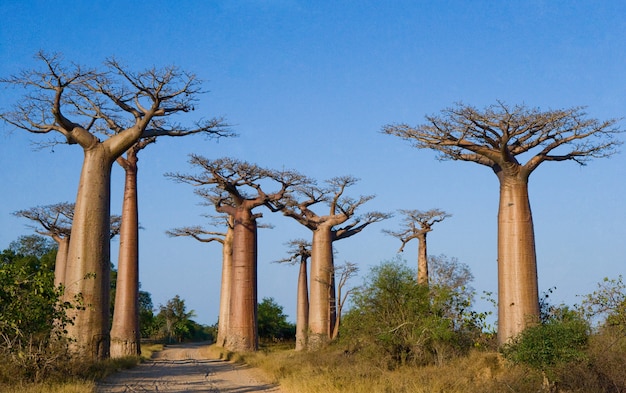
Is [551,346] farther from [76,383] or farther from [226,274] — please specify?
[226,274]

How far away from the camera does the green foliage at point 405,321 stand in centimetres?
1167

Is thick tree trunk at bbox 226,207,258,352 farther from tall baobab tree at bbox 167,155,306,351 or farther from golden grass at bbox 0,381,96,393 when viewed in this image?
golden grass at bbox 0,381,96,393

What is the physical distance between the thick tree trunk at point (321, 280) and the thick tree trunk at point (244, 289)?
126 inches

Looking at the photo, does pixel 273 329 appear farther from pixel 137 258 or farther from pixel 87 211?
pixel 87 211

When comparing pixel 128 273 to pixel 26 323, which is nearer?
pixel 26 323

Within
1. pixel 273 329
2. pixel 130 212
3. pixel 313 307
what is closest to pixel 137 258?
pixel 130 212

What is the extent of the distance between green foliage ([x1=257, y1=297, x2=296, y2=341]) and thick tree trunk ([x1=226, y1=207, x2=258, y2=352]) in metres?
16.8

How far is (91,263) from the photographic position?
37.8 ft

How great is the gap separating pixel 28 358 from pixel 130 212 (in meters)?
10.3

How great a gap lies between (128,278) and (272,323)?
1992 cm

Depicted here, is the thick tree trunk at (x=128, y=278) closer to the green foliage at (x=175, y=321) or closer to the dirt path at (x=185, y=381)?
the dirt path at (x=185, y=381)

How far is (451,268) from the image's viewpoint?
28.5 metres

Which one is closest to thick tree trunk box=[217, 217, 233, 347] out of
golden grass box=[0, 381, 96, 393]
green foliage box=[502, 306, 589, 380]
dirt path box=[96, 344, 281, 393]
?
dirt path box=[96, 344, 281, 393]

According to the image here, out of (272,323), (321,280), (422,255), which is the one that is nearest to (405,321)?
(321,280)
